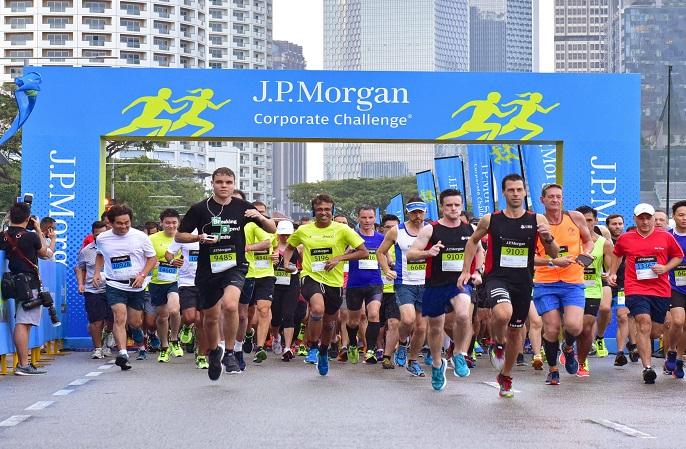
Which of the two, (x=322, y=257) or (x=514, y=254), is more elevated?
(x=514, y=254)

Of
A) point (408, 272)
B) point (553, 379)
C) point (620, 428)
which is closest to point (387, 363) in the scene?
point (408, 272)

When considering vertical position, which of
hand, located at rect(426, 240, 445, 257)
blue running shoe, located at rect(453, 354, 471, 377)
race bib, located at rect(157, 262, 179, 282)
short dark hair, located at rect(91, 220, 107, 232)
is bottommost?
blue running shoe, located at rect(453, 354, 471, 377)

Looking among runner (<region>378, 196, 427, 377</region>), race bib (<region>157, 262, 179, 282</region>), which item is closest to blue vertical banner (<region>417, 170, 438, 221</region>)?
race bib (<region>157, 262, 179, 282</region>)

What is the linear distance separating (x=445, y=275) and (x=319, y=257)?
2.52m

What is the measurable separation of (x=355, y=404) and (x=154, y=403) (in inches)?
65.0

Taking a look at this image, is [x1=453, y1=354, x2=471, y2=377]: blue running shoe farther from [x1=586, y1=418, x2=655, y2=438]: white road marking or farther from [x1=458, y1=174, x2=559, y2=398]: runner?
[x1=586, y1=418, x2=655, y2=438]: white road marking

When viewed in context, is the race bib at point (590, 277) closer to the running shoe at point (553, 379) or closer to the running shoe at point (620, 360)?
the running shoe at point (620, 360)

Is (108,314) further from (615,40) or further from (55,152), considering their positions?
(615,40)

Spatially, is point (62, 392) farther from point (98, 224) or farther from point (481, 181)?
point (481, 181)

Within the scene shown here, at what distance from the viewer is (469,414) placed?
10828 mm

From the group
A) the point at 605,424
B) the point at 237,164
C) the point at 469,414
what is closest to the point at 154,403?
the point at 469,414

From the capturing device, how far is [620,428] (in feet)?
31.8

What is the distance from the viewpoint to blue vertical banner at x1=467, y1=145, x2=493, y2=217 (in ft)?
109

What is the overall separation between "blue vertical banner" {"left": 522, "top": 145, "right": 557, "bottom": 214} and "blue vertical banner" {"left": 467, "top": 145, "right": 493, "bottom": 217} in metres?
5.31
